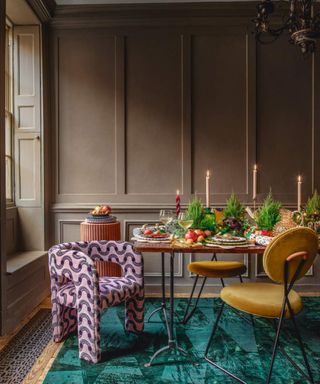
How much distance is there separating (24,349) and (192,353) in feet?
4.15

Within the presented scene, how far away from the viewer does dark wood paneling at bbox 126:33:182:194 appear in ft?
12.6

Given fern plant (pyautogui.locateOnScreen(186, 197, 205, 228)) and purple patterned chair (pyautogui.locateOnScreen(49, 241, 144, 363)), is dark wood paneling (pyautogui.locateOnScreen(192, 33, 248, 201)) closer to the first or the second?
fern plant (pyautogui.locateOnScreen(186, 197, 205, 228))

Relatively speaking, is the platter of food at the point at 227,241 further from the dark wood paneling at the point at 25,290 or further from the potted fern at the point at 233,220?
the dark wood paneling at the point at 25,290

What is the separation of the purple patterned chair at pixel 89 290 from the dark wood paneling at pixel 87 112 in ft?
4.36

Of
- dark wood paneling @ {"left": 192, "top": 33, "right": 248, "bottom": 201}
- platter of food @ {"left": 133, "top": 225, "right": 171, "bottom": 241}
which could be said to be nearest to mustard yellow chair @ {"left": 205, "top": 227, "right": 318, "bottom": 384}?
Result: platter of food @ {"left": 133, "top": 225, "right": 171, "bottom": 241}

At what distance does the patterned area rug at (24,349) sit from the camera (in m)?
2.18

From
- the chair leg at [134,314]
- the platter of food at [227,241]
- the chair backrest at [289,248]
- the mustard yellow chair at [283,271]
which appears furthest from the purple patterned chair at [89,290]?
the chair backrest at [289,248]

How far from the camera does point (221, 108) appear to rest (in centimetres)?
384

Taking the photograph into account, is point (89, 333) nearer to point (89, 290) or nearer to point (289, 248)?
point (89, 290)

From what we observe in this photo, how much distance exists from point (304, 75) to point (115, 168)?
2.44 m

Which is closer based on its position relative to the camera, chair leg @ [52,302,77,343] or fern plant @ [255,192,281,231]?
fern plant @ [255,192,281,231]

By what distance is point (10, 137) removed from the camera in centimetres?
377

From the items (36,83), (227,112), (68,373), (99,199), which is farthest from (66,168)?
(68,373)

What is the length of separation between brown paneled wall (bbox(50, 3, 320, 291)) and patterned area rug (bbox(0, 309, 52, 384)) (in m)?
1.17
